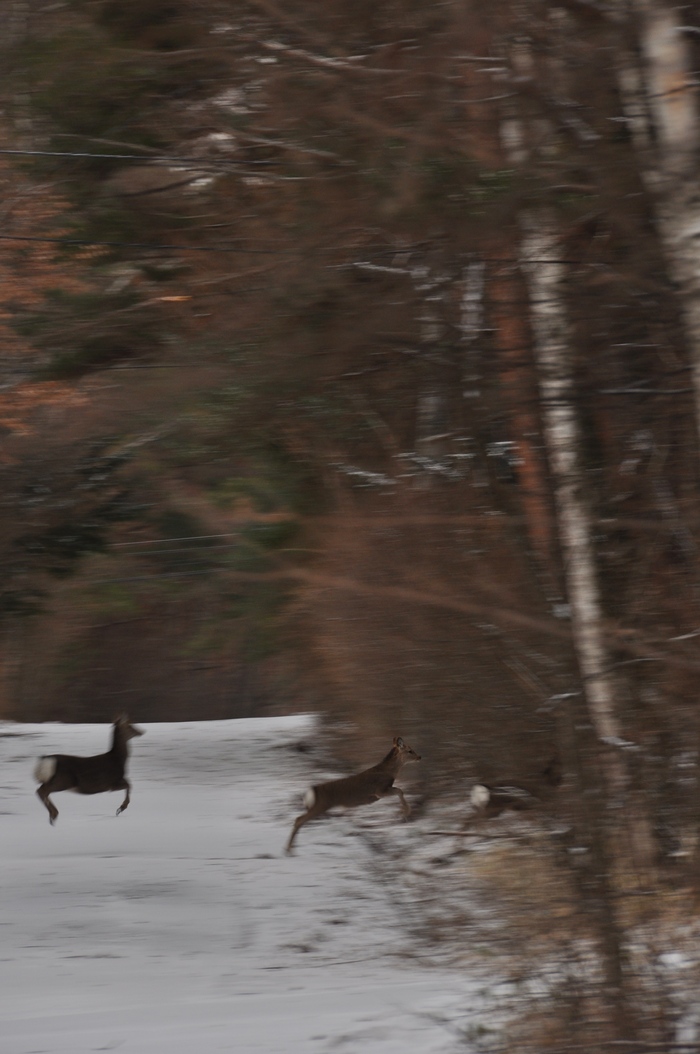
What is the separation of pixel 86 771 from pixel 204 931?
9.07 ft

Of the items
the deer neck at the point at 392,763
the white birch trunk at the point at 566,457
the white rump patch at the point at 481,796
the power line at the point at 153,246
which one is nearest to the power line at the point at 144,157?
the power line at the point at 153,246

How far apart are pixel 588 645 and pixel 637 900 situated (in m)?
1.56

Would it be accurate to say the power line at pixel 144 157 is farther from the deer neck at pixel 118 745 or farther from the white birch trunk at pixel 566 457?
the deer neck at pixel 118 745

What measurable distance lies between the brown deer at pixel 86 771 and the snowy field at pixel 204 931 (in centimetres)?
54

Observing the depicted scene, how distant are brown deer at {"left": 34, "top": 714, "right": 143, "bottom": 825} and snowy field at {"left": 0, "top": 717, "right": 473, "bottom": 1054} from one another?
21.1 inches

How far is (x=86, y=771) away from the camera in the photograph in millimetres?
11852

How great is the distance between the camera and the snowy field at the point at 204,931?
7.23 m

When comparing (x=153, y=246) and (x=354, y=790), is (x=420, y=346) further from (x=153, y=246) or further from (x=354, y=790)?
(x=354, y=790)

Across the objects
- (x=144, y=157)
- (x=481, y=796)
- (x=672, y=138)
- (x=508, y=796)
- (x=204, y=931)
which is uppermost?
(x=672, y=138)

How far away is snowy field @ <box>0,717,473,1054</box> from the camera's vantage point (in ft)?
23.7

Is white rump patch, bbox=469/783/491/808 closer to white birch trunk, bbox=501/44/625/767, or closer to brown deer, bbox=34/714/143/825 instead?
white birch trunk, bbox=501/44/625/767

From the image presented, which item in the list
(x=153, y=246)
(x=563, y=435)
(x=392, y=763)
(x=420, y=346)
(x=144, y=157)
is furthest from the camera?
(x=392, y=763)

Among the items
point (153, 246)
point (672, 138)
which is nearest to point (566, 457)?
point (672, 138)

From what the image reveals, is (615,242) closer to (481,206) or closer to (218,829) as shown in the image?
(481,206)
